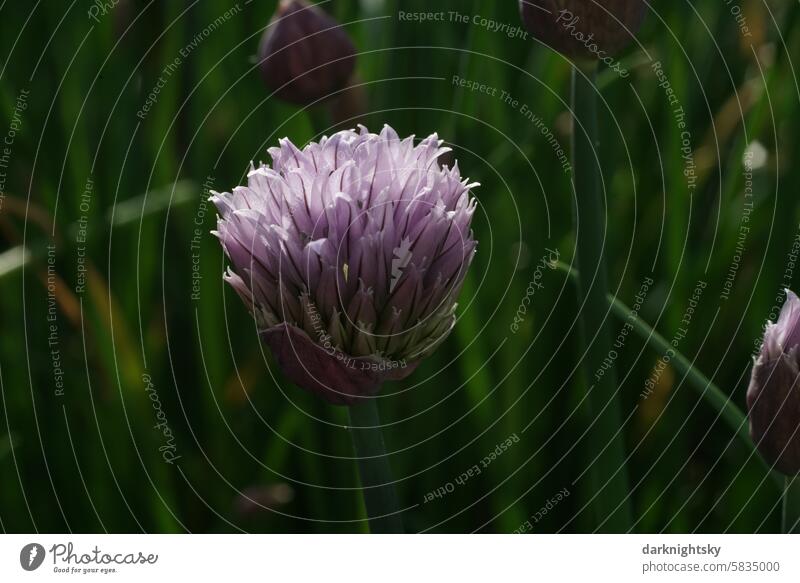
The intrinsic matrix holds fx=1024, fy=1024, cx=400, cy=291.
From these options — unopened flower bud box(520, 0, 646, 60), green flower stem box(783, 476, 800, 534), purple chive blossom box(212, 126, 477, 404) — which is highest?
unopened flower bud box(520, 0, 646, 60)

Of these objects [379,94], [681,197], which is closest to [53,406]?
[379,94]

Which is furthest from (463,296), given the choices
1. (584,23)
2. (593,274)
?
(584,23)

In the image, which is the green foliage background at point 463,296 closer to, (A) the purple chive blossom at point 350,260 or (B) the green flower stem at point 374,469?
(B) the green flower stem at point 374,469

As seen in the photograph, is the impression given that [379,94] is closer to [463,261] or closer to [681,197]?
[681,197]

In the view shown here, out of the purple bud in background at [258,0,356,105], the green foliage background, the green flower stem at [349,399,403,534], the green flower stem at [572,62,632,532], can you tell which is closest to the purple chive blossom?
the green flower stem at [349,399,403,534]

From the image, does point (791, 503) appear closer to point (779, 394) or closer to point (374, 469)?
point (779, 394)

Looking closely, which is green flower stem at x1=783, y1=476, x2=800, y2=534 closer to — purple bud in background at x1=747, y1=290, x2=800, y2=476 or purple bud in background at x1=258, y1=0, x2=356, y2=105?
purple bud in background at x1=747, y1=290, x2=800, y2=476
